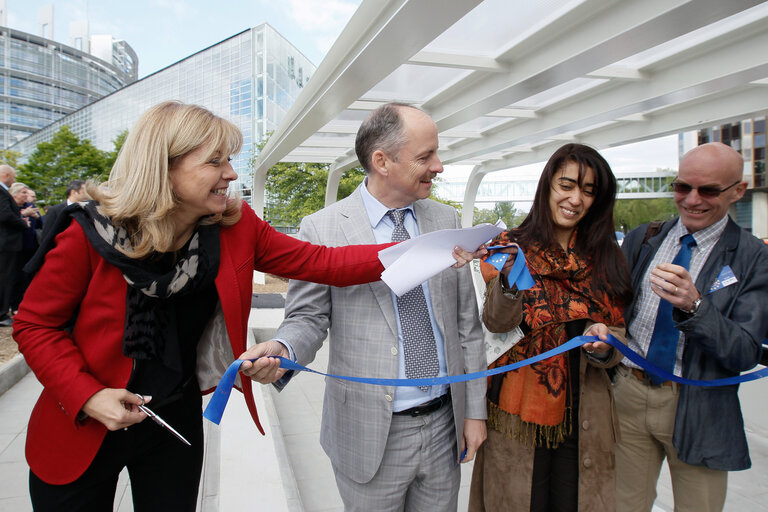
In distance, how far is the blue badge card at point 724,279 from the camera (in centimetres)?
214

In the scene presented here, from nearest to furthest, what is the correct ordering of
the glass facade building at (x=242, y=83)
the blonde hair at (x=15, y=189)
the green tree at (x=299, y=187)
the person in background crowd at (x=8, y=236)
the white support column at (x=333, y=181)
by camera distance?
the person in background crowd at (x=8, y=236) → the blonde hair at (x=15, y=189) → the white support column at (x=333, y=181) → the green tree at (x=299, y=187) → the glass facade building at (x=242, y=83)

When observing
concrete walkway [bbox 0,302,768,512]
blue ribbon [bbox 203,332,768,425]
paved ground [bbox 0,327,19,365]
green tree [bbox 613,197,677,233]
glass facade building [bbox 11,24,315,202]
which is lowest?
concrete walkway [bbox 0,302,768,512]

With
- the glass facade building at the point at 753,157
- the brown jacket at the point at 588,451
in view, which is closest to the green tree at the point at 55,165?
the brown jacket at the point at 588,451

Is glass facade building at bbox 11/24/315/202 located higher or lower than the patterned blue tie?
higher

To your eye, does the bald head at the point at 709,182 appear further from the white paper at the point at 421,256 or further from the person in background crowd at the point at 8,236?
the person in background crowd at the point at 8,236

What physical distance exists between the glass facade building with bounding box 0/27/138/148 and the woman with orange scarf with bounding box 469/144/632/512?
133 meters

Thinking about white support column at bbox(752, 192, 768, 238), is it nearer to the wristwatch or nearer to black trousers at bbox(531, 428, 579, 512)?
the wristwatch

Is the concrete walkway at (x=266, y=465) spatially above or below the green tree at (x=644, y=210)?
below

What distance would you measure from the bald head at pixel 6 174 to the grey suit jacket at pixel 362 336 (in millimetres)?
7238

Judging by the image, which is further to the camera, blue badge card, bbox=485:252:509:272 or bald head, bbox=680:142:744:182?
bald head, bbox=680:142:744:182

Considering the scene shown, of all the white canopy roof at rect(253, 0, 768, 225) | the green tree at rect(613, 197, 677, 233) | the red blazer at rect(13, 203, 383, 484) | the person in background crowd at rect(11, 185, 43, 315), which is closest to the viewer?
the red blazer at rect(13, 203, 383, 484)

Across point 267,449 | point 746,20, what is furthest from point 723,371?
point 746,20

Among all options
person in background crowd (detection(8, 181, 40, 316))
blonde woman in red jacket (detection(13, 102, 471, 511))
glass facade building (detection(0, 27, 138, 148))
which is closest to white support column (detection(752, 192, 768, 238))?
person in background crowd (detection(8, 181, 40, 316))

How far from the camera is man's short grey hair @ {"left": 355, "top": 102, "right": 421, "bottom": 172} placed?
200 centimetres
